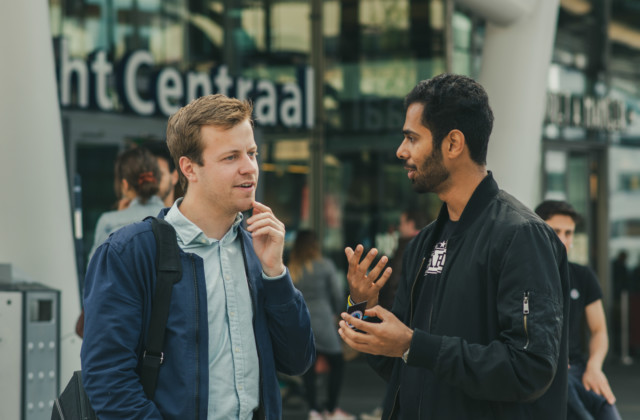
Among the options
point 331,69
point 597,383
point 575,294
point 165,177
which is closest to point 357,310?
point 597,383

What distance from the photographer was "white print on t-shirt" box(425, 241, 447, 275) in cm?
273

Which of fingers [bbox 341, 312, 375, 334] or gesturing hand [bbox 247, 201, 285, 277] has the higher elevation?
gesturing hand [bbox 247, 201, 285, 277]

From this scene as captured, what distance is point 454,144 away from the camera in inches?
105

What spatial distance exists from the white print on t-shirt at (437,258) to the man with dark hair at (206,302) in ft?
1.37

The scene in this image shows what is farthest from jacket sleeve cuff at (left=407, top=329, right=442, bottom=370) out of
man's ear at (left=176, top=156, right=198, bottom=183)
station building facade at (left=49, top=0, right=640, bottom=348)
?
station building facade at (left=49, top=0, right=640, bottom=348)

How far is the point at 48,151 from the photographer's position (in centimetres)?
548

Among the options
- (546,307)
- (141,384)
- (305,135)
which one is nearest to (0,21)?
(141,384)

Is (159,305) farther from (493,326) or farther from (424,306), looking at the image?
(493,326)

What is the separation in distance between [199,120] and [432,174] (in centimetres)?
71

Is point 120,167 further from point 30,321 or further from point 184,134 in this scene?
point 184,134

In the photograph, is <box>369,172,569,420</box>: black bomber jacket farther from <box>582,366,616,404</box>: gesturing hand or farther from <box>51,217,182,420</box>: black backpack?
<box>582,366,616,404</box>: gesturing hand

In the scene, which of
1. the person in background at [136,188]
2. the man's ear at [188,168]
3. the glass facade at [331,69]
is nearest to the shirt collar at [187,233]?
the man's ear at [188,168]

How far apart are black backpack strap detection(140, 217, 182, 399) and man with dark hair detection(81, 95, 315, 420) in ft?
0.06

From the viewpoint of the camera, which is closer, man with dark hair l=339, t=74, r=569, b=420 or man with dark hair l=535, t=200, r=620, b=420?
man with dark hair l=339, t=74, r=569, b=420
